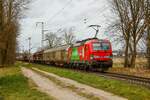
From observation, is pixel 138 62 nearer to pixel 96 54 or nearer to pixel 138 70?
pixel 138 70

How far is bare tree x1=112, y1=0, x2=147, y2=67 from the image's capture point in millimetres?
44750

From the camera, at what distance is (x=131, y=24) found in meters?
46.5

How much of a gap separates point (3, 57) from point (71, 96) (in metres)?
45.8

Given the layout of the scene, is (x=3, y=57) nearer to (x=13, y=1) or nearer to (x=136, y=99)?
(x=13, y=1)

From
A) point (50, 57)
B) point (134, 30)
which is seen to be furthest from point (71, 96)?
point (50, 57)

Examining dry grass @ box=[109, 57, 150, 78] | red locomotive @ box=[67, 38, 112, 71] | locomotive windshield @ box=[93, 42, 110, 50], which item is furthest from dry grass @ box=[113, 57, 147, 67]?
red locomotive @ box=[67, 38, 112, 71]

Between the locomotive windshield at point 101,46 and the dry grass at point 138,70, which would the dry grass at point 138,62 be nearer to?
the dry grass at point 138,70

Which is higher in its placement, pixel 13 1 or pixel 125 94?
pixel 13 1

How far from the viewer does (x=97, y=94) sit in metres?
17.0

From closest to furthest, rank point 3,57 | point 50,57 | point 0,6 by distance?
1. point 0,6
2. point 3,57
3. point 50,57

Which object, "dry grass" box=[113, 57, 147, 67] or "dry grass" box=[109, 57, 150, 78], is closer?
"dry grass" box=[109, 57, 150, 78]

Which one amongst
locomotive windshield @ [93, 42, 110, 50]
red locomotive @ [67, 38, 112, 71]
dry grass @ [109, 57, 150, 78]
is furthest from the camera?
locomotive windshield @ [93, 42, 110, 50]

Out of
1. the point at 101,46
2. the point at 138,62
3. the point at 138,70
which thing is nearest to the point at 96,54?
the point at 101,46

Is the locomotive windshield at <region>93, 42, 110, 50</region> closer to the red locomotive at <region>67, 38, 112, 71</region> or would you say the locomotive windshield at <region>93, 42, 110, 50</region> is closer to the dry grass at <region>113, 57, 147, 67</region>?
the red locomotive at <region>67, 38, 112, 71</region>
